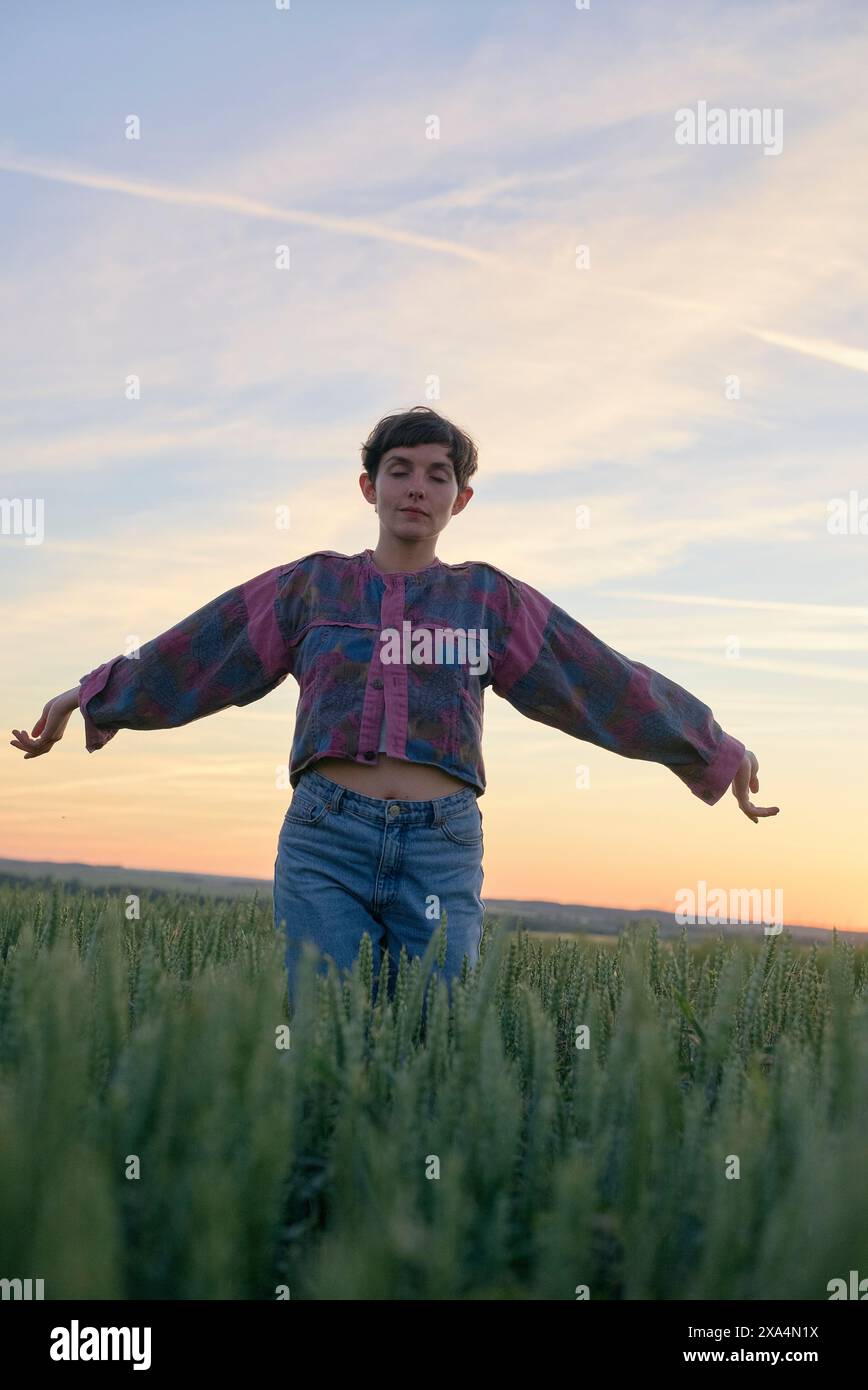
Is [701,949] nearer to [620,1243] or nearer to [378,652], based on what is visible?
[378,652]

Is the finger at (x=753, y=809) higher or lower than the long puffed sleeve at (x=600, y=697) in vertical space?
lower

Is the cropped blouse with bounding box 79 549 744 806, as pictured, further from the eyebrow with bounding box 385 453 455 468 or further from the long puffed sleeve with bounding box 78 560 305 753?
the eyebrow with bounding box 385 453 455 468

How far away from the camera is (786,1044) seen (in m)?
1.51

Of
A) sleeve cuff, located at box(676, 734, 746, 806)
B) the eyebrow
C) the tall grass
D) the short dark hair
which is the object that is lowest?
the tall grass

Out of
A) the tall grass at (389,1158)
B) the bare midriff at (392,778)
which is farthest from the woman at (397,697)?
the tall grass at (389,1158)

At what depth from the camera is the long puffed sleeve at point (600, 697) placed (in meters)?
3.06

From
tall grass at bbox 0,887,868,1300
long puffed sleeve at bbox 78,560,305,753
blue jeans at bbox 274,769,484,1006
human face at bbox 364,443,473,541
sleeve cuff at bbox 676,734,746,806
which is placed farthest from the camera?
sleeve cuff at bbox 676,734,746,806

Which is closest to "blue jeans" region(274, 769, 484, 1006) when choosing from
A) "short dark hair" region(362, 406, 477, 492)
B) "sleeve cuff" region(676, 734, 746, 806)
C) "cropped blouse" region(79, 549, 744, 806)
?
"cropped blouse" region(79, 549, 744, 806)

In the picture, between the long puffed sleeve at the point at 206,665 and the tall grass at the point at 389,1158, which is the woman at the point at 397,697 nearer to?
the long puffed sleeve at the point at 206,665

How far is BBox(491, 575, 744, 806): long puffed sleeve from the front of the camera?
10.0ft

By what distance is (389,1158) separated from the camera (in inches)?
42.7

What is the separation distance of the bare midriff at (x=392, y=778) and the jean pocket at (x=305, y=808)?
0.06 meters

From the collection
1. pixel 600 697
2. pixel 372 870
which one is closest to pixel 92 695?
pixel 372 870
